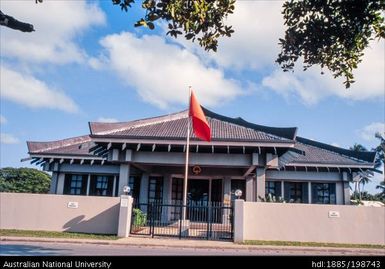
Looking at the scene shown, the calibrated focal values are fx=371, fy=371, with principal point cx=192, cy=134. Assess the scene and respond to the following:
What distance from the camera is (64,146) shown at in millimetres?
25141

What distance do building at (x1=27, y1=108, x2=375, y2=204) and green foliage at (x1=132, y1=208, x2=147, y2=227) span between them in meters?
1.74

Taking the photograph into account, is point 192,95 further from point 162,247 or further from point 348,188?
point 348,188

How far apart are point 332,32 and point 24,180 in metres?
38.4

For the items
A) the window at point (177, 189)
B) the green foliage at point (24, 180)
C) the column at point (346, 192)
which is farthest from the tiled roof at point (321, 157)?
the green foliage at point (24, 180)

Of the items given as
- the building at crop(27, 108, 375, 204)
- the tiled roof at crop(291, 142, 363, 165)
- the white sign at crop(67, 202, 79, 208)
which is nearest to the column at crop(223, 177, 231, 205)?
the building at crop(27, 108, 375, 204)

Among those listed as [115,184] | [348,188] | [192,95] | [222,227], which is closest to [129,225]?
[222,227]

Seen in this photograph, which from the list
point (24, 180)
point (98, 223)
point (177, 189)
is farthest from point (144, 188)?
point (24, 180)

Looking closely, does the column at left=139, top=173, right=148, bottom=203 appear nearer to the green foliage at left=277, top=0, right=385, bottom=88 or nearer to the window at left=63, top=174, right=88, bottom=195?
the window at left=63, top=174, right=88, bottom=195

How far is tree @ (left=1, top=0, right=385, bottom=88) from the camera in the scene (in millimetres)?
5602

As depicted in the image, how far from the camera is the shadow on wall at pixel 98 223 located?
51.1 ft

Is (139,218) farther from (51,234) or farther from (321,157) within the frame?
(321,157)
